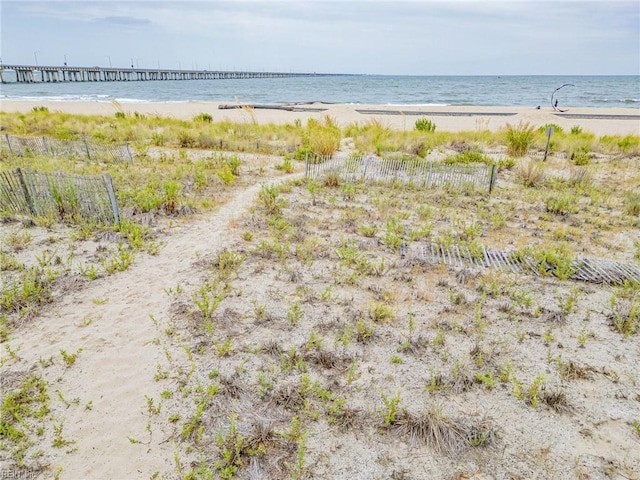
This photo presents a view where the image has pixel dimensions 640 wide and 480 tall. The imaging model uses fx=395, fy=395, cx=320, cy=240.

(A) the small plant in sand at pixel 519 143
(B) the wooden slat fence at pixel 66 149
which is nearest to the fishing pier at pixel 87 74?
(B) the wooden slat fence at pixel 66 149

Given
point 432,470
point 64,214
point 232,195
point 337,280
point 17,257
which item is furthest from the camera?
point 232,195

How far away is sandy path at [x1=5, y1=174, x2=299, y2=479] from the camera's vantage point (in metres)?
→ 2.65

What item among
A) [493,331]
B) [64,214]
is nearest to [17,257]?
[64,214]

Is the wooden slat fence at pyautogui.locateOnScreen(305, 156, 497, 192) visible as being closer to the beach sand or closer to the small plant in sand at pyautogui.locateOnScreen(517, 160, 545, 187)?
the small plant in sand at pyautogui.locateOnScreen(517, 160, 545, 187)

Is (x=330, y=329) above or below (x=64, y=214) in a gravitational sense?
below

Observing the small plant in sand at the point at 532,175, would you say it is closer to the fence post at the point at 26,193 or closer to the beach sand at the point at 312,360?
the beach sand at the point at 312,360

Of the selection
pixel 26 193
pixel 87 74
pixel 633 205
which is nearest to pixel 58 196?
pixel 26 193

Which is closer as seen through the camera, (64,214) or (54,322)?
(54,322)

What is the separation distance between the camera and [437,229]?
6.62 meters

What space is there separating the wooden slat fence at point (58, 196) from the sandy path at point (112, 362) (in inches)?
58.3

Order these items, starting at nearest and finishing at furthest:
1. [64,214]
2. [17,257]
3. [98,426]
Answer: [98,426]
[17,257]
[64,214]

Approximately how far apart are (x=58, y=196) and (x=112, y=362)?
4.07 metres

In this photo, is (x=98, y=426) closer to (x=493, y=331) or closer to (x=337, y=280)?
(x=337, y=280)

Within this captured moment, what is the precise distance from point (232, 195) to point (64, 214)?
3.05 metres
